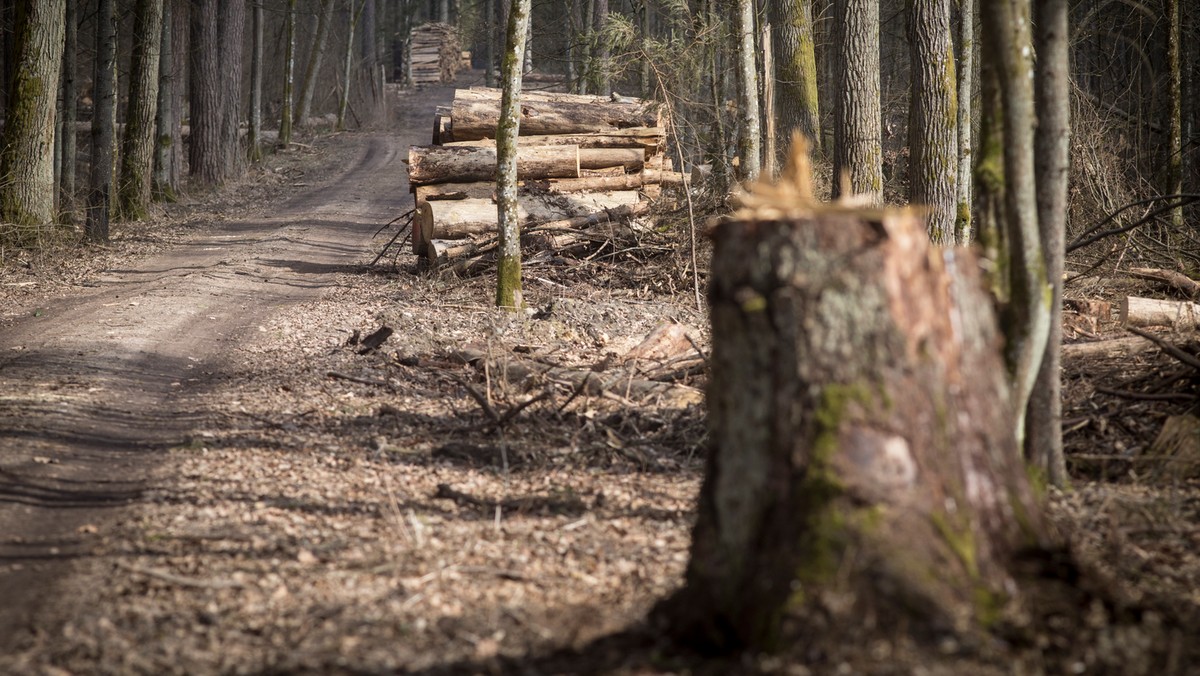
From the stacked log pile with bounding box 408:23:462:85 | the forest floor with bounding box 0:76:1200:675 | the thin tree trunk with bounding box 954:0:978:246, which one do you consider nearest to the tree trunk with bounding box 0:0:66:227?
the forest floor with bounding box 0:76:1200:675

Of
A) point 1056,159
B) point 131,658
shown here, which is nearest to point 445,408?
point 131,658

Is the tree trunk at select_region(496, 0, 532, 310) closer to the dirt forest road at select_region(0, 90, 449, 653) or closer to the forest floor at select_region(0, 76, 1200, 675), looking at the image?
the forest floor at select_region(0, 76, 1200, 675)

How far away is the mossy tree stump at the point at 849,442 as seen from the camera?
2.73m

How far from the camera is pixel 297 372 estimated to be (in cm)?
791

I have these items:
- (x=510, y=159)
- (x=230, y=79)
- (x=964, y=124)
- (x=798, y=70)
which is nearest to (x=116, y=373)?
(x=510, y=159)

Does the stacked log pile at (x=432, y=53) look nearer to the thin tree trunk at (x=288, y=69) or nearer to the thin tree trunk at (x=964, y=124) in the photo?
the thin tree trunk at (x=288, y=69)

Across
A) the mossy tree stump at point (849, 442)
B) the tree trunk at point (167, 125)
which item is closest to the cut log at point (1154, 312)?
the mossy tree stump at point (849, 442)

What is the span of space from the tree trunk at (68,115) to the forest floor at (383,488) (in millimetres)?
4590

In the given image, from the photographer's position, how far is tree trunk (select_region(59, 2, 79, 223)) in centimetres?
1462

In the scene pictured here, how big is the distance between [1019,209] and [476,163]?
362 inches

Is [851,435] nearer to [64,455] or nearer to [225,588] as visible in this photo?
[225,588]

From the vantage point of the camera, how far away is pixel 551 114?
13.1 metres

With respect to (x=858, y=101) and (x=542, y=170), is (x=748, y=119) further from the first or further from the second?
(x=542, y=170)

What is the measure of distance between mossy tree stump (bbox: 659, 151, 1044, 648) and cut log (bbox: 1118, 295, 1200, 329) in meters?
6.57
